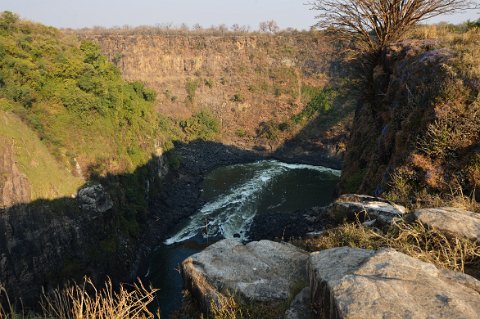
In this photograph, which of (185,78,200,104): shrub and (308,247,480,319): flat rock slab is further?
(185,78,200,104): shrub

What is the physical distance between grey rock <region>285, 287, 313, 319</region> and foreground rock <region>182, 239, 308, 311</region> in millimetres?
368

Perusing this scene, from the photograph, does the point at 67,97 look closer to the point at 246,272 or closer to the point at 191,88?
the point at 246,272

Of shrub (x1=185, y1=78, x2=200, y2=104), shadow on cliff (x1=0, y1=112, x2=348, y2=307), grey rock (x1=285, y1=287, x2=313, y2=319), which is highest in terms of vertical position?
shrub (x1=185, y1=78, x2=200, y2=104)

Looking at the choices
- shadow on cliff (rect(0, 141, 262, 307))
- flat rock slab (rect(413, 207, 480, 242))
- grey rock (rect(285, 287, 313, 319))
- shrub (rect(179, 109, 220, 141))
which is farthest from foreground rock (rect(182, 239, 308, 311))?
shrub (rect(179, 109, 220, 141))

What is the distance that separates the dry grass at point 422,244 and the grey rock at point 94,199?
1884cm

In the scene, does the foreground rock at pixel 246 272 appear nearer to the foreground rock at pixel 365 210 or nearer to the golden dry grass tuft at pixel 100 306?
the golden dry grass tuft at pixel 100 306

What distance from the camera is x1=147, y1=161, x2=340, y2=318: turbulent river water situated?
22.3 m

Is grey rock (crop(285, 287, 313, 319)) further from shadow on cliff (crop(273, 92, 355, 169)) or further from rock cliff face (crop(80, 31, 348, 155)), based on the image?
rock cliff face (crop(80, 31, 348, 155))

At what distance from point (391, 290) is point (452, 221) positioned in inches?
99.5

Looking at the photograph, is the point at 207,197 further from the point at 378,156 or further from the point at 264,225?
the point at 378,156

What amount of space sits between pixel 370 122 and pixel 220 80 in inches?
1794

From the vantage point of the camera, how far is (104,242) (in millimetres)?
21766

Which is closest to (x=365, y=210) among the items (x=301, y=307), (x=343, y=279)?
(x=301, y=307)

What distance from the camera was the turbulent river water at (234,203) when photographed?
22.3m
